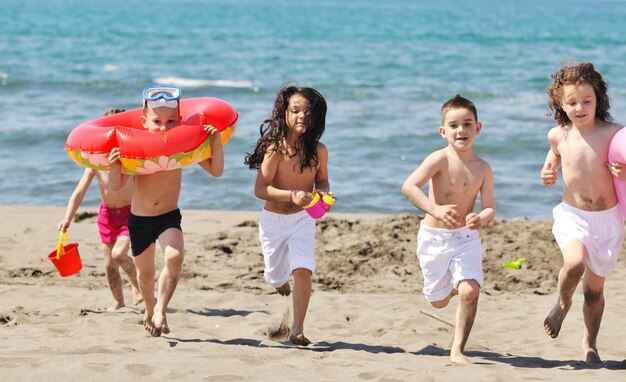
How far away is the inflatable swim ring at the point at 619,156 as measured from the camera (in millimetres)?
5332

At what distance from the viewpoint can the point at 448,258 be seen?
5.71 meters

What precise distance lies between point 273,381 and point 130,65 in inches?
1118

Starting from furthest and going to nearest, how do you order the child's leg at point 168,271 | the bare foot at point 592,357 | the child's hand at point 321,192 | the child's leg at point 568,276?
the child's leg at point 168,271, the child's hand at point 321,192, the bare foot at point 592,357, the child's leg at point 568,276

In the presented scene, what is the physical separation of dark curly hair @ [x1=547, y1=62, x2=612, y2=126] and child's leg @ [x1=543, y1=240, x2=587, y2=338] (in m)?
0.79

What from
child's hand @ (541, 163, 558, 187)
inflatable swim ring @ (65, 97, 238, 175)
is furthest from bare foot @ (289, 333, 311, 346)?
child's hand @ (541, 163, 558, 187)

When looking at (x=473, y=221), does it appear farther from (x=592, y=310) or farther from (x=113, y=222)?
(x=113, y=222)

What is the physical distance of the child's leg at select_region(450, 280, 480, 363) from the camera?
5.52 metres

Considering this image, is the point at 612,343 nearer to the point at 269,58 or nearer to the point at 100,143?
the point at 100,143

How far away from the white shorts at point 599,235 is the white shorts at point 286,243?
1599mm

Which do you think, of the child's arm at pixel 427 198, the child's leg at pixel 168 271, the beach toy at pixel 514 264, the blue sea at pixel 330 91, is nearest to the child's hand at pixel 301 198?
the child's arm at pixel 427 198

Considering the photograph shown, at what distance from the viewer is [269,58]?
3588cm

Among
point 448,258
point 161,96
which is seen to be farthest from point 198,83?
point 448,258

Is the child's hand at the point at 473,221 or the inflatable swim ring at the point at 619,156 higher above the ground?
the inflatable swim ring at the point at 619,156

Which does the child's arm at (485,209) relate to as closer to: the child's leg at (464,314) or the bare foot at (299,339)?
the child's leg at (464,314)
